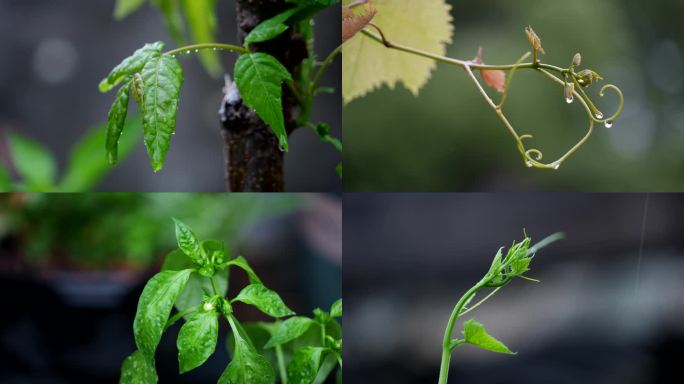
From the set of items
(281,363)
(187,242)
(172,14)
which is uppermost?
(172,14)

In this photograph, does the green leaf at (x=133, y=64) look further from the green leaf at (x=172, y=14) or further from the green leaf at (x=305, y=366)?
the green leaf at (x=305, y=366)

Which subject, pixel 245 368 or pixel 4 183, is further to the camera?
pixel 4 183

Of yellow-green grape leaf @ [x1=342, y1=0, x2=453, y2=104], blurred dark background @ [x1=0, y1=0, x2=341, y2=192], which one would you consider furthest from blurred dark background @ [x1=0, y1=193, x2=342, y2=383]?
yellow-green grape leaf @ [x1=342, y1=0, x2=453, y2=104]

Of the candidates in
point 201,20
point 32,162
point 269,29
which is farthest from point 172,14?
point 32,162

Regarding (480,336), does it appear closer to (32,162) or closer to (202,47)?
(202,47)

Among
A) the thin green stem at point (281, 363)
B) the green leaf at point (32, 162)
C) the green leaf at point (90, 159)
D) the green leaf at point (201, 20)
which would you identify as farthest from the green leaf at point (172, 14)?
the thin green stem at point (281, 363)

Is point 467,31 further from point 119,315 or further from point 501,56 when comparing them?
point 119,315
